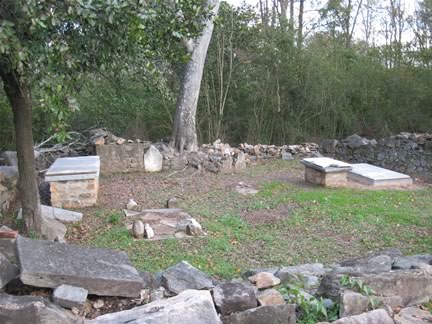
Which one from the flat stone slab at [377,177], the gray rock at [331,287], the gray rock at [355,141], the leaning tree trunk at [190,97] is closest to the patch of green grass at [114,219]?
the gray rock at [331,287]

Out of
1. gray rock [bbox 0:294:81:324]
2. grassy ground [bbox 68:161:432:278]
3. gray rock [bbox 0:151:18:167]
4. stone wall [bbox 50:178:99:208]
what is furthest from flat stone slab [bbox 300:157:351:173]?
gray rock [bbox 0:294:81:324]

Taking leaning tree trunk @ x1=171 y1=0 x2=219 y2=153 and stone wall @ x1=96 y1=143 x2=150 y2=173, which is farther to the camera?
leaning tree trunk @ x1=171 y1=0 x2=219 y2=153

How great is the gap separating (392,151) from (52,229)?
8.38m

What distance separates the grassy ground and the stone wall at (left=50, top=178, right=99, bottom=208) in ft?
0.79

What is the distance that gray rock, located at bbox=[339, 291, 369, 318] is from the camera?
288 cm

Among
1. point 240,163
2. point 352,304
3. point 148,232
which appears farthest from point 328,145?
point 352,304

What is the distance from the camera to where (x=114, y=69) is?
496 cm

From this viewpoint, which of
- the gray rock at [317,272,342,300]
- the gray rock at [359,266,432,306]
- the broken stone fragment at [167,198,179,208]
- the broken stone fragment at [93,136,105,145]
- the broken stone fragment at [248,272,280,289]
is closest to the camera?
the gray rock at [317,272,342,300]

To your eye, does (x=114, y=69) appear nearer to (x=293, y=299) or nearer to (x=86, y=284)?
(x=86, y=284)

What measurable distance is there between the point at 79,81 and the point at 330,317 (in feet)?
9.60

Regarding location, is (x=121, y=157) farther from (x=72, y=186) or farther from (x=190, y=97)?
(x=72, y=186)

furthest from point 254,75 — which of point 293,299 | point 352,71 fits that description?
point 293,299

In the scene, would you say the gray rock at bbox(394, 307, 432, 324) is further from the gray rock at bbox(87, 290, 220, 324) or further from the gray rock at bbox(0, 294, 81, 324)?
the gray rock at bbox(0, 294, 81, 324)

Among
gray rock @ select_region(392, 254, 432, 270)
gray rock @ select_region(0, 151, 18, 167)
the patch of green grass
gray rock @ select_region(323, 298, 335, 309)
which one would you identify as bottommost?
the patch of green grass
